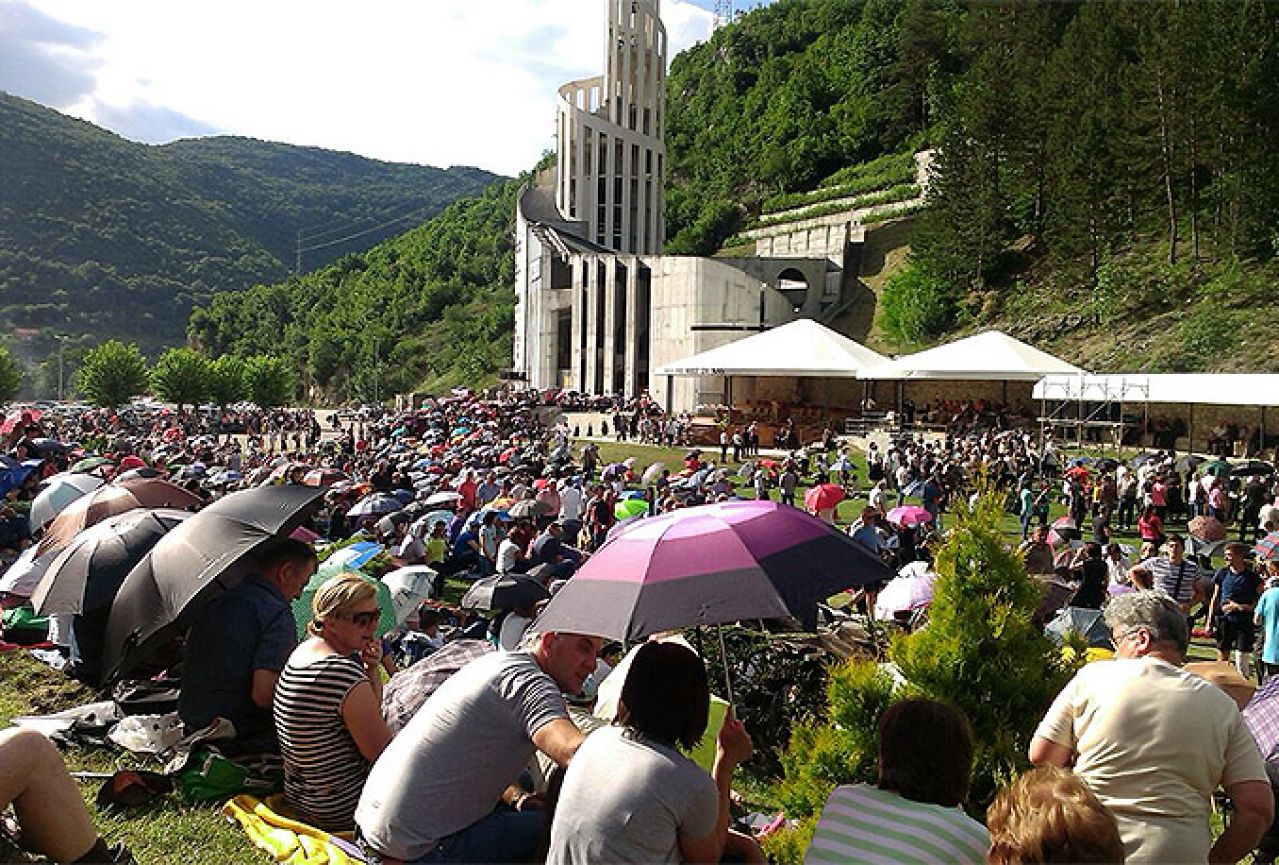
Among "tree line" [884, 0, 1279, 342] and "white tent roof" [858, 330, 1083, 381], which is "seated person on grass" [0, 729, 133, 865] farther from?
"tree line" [884, 0, 1279, 342]

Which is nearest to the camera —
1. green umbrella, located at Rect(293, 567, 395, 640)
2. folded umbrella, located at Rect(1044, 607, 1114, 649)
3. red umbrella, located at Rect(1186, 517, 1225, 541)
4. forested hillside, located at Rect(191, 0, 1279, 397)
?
folded umbrella, located at Rect(1044, 607, 1114, 649)

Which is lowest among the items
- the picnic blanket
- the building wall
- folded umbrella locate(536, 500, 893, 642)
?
the picnic blanket

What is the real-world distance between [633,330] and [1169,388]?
30.4 meters

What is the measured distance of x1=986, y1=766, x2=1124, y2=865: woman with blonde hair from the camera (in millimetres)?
2182

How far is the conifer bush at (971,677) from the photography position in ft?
13.0

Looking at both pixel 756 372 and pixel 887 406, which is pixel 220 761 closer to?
pixel 756 372

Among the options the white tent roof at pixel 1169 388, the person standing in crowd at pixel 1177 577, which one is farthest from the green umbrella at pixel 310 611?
the white tent roof at pixel 1169 388

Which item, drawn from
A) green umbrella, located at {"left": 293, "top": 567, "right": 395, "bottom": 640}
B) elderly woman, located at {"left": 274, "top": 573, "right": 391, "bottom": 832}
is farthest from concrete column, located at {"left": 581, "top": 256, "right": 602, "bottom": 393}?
elderly woman, located at {"left": 274, "top": 573, "right": 391, "bottom": 832}

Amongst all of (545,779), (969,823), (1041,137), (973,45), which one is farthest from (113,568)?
(973,45)

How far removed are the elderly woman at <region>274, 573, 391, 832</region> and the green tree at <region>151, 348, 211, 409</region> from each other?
67.9 metres

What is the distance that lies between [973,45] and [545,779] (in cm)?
6593

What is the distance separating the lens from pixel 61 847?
3488 millimetres

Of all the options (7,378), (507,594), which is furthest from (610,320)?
(507,594)

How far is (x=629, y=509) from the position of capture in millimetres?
15539
